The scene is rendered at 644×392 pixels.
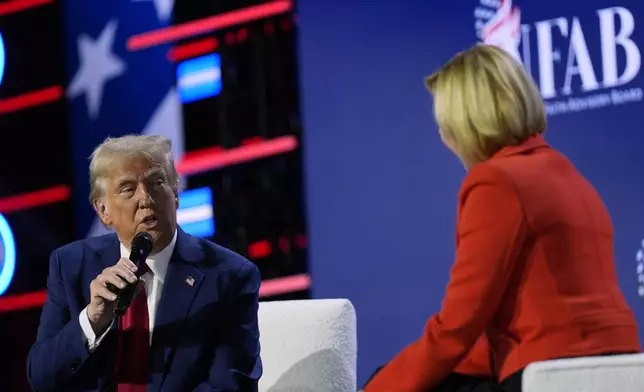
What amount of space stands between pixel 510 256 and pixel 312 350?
0.74 meters

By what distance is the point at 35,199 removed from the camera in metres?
5.25

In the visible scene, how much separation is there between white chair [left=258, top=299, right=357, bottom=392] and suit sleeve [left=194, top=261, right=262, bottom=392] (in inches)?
9.3

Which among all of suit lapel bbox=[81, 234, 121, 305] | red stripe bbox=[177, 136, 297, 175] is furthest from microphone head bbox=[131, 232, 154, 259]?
red stripe bbox=[177, 136, 297, 175]

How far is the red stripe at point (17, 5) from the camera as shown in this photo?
17.2 ft

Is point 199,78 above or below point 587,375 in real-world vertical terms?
→ above

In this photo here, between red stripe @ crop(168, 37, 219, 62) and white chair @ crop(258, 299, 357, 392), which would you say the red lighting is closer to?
red stripe @ crop(168, 37, 219, 62)

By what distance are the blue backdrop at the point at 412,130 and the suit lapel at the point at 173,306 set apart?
83.9 inches

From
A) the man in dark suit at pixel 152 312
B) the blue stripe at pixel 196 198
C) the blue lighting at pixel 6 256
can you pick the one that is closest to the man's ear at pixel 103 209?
the man in dark suit at pixel 152 312

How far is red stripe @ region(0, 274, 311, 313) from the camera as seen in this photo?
470 centimetres

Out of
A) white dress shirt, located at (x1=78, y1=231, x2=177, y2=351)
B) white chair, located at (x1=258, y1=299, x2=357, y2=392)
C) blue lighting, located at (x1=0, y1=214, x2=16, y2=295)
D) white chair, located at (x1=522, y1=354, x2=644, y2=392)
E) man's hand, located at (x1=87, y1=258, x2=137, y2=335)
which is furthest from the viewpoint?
blue lighting, located at (x1=0, y1=214, x2=16, y2=295)

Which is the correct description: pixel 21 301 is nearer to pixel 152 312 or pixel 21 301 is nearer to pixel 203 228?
pixel 203 228

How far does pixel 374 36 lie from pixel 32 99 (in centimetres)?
181

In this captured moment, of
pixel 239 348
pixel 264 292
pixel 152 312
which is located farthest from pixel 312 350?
pixel 264 292

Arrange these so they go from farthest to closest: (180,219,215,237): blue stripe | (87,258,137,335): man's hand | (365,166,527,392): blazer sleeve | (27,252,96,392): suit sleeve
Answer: (180,219,215,237): blue stripe → (27,252,96,392): suit sleeve → (87,258,137,335): man's hand → (365,166,527,392): blazer sleeve
